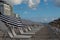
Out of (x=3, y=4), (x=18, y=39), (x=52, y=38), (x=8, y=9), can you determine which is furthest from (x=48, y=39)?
(x=8, y=9)

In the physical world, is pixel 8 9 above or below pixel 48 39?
below

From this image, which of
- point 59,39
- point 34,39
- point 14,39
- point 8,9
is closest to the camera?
point 59,39

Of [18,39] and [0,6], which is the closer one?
[18,39]

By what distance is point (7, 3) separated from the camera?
272 feet

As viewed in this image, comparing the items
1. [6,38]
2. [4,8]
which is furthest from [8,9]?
[6,38]

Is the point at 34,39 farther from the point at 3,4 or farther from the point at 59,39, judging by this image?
the point at 3,4

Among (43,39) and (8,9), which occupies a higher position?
(43,39)

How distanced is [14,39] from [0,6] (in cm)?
6628

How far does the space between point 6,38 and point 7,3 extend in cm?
6799

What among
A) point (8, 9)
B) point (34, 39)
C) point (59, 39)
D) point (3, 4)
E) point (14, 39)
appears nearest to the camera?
point (59, 39)

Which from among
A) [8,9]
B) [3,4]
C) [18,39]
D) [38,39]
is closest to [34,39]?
[38,39]

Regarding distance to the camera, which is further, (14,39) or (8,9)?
(8,9)

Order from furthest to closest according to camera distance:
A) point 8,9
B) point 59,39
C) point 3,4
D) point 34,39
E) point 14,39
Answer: point 8,9
point 3,4
point 14,39
point 34,39
point 59,39

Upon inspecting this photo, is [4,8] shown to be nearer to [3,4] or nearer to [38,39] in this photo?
[3,4]
